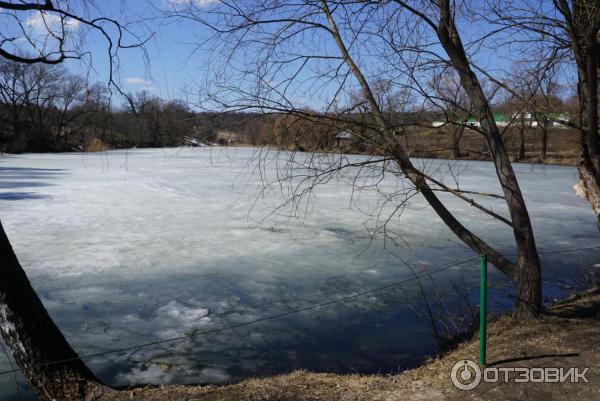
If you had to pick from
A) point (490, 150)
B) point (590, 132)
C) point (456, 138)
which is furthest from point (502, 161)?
point (590, 132)

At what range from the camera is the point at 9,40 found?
355cm

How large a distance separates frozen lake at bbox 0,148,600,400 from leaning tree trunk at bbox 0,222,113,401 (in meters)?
0.65

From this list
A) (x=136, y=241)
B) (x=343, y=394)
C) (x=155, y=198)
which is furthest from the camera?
(x=155, y=198)

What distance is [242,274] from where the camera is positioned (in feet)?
22.0

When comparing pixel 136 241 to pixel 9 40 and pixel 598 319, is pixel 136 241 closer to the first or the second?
pixel 9 40

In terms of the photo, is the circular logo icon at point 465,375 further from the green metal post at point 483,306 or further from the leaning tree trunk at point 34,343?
the leaning tree trunk at point 34,343

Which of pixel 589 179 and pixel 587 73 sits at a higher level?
pixel 587 73

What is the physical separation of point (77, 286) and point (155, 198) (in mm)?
7233

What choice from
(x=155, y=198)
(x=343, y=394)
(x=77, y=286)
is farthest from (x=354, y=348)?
(x=155, y=198)

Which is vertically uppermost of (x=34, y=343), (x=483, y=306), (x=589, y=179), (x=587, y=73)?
(x=587, y=73)

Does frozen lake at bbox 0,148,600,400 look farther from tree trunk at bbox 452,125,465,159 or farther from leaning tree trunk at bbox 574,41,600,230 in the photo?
leaning tree trunk at bbox 574,41,600,230

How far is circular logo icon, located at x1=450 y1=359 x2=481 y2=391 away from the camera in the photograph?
3.34m

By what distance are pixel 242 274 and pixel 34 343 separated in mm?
3479

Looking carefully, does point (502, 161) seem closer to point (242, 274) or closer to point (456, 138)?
point (456, 138)
